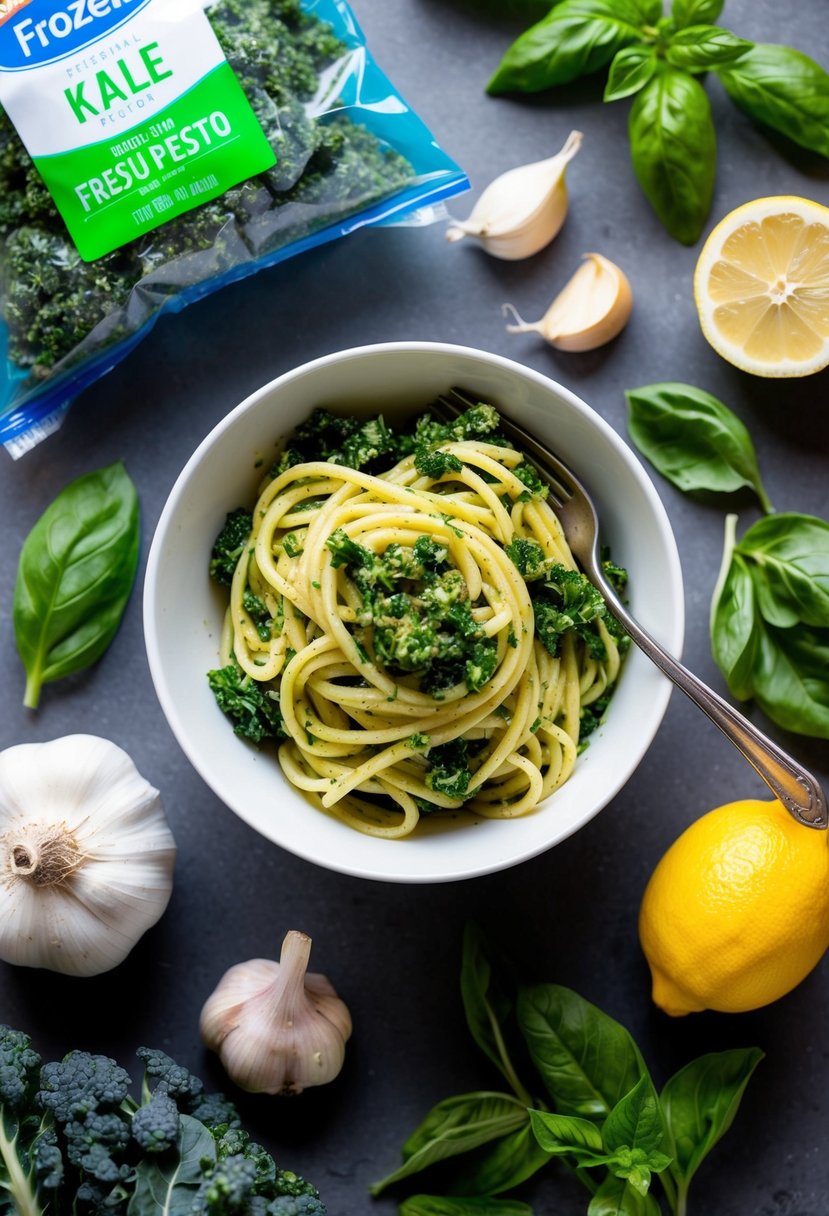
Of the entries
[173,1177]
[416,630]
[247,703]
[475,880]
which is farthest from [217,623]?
[173,1177]

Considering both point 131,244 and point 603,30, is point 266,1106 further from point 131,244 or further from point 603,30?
point 603,30

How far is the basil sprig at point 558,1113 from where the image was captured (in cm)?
257

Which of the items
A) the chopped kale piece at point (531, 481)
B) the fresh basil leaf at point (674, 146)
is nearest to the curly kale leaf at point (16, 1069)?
the chopped kale piece at point (531, 481)

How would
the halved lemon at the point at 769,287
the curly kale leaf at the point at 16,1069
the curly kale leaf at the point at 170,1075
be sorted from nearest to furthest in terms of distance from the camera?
1. the curly kale leaf at the point at 16,1069
2. the curly kale leaf at the point at 170,1075
3. the halved lemon at the point at 769,287

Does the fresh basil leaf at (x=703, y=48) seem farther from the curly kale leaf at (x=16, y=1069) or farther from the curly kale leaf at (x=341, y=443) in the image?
the curly kale leaf at (x=16, y=1069)

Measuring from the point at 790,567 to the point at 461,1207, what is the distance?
1.75m

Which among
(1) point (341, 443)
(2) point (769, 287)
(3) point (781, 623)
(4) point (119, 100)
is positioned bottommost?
(3) point (781, 623)

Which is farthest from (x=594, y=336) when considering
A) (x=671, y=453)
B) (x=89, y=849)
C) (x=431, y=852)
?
(x=89, y=849)

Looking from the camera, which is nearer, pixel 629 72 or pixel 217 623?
Result: pixel 217 623

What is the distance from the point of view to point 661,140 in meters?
2.83

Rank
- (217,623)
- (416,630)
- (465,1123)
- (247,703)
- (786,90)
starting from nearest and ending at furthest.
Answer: (416,630)
(247,703)
(217,623)
(465,1123)
(786,90)

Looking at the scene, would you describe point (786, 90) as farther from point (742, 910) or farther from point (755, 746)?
point (742, 910)

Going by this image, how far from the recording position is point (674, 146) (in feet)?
A: 9.29

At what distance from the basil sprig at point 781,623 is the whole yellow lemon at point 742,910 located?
314 mm
